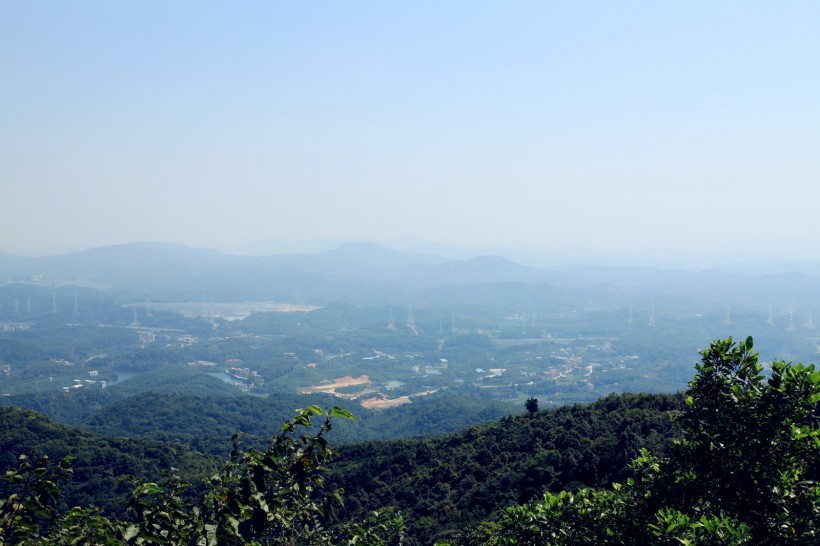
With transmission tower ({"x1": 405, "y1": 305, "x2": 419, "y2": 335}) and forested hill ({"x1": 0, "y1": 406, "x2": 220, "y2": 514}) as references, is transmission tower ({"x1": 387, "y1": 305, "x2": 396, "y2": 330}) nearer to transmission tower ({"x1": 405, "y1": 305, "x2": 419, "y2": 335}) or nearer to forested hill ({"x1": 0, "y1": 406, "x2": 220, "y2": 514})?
transmission tower ({"x1": 405, "y1": 305, "x2": 419, "y2": 335})

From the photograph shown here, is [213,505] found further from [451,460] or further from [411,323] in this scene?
[411,323]

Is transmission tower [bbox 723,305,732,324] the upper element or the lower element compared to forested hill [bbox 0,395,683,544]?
lower

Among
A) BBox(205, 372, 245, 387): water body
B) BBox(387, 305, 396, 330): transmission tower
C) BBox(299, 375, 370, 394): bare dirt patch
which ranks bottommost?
BBox(205, 372, 245, 387): water body

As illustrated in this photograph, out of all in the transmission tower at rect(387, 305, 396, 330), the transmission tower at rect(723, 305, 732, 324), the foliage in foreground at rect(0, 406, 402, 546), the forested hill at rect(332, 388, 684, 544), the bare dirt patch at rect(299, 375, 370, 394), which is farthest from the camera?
the transmission tower at rect(387, 305, 396, 330)

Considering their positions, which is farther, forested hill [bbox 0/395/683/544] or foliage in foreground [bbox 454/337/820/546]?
forested hill [bbox 0/395/683/544]

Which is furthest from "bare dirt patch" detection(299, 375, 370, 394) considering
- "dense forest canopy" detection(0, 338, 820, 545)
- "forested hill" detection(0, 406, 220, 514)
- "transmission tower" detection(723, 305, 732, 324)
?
"transmission tower" detection(723, 305, 732, 324)

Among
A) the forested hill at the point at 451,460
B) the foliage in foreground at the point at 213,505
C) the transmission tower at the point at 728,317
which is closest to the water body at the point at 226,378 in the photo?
the forested hill at the point at 451,460

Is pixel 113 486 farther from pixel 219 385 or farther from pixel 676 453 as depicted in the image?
pixel 219 385

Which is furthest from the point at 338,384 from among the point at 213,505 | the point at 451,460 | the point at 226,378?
the point at 213,505
